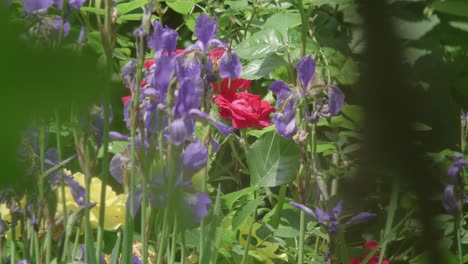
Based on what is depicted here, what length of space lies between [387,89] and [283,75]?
1922 mm

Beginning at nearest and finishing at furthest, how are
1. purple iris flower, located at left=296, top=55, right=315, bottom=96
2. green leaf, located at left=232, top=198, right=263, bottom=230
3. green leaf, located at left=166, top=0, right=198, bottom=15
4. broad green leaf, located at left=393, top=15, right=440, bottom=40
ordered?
broad green leaf, located at left=393, top=15, right=440, bottom=40 < purple iris flower, located at left=296, top=55, right=315, bottom=96 < green leaf, located at left=232, top=198, right=263, bottom=230 < green leaf, located at left=166, top=0, right=198, bottom=15

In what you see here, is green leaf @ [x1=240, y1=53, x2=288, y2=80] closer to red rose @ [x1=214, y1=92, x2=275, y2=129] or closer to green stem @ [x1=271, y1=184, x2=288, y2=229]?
red rose @ [x1=214, y1=92, x2=275, y2=129]

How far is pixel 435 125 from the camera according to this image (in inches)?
10.1

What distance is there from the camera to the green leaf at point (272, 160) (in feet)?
5.42

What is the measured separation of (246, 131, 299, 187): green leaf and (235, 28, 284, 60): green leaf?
0.23m

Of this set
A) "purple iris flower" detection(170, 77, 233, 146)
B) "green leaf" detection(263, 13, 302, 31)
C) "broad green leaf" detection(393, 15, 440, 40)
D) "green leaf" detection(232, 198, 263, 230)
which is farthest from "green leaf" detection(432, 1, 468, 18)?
"green leaf" detection(263, 13, 302, 31)

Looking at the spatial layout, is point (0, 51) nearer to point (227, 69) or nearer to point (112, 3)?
point (112, 3)

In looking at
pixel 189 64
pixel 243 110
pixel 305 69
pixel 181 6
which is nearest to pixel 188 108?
pixel 189 64

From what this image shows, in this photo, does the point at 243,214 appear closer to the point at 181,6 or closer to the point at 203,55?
the point at 203,55

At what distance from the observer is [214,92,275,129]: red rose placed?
1.83 metres

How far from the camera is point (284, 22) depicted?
7.00ft

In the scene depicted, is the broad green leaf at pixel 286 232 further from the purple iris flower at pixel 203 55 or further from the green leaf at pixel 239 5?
the green leaf at pixel 239 5

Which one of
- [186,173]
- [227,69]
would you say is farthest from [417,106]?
[227,69]

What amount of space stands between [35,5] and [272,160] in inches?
27.4
